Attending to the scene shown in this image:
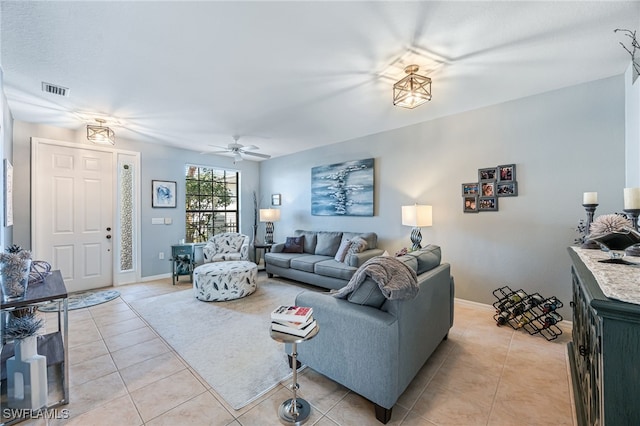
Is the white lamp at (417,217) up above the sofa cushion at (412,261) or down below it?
above

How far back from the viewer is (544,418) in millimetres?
1604

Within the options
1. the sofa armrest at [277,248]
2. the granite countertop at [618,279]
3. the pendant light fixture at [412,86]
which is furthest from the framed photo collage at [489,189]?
the sofa armrest at [277,248]

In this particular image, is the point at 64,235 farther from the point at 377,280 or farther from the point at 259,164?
the point at 377,280

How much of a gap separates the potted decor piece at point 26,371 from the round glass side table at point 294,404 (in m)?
1.44

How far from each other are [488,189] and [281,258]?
3409 mm

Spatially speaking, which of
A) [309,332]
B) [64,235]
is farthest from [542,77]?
[64,235]

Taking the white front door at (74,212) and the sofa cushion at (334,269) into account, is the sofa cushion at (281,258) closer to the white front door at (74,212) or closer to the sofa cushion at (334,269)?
the sofa cushion at (334,269)

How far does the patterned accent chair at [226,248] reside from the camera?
469cm

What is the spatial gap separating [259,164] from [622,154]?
6.26m

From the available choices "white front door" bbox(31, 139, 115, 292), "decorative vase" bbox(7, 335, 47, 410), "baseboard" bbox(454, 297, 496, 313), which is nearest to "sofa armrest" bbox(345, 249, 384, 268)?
"baseboard" bbox(454, 297, 496, 313)

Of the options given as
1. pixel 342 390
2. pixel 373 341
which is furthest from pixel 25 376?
pixel 373 341

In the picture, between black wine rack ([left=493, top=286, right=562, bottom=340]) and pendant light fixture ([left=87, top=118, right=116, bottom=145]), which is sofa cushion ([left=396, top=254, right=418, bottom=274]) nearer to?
black wine rack ([left=493, top=286, right=562, bottom=340])

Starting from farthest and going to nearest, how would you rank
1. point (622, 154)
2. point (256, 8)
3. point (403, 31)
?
point (622, 154) < point (403, 31) < point (256, 8)

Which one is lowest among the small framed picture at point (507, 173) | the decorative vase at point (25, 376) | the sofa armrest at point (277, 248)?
the decorative vase at point (25, 376)
